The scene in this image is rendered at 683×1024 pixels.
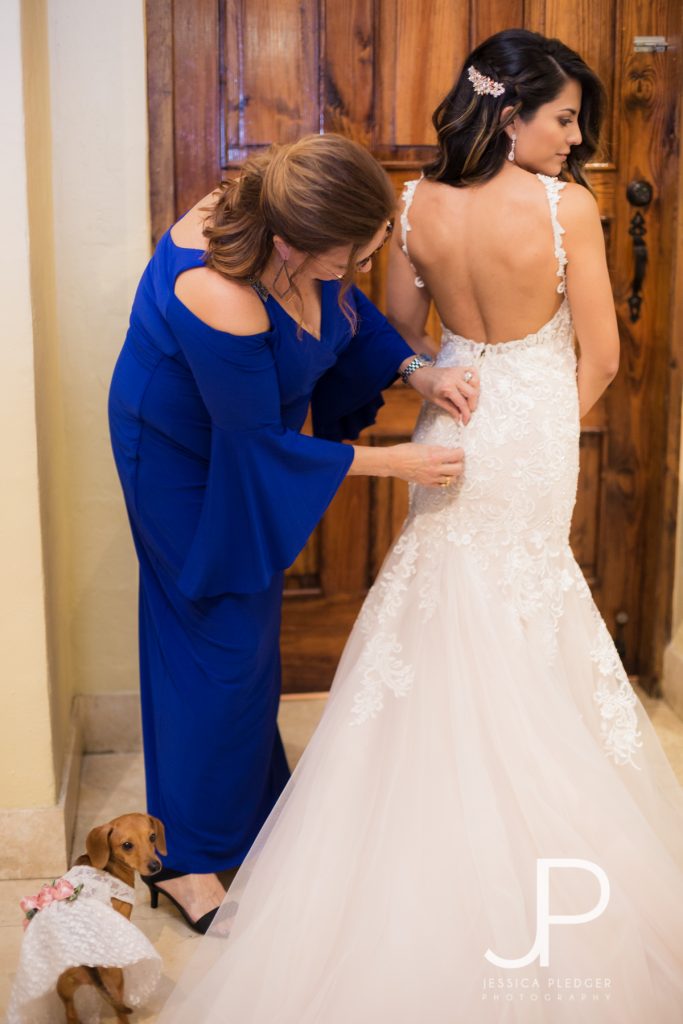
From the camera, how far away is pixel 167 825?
251 centimetres

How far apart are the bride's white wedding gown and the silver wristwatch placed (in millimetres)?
99

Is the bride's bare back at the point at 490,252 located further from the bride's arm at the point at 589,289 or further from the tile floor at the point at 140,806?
the tile floor at the point at 140,806

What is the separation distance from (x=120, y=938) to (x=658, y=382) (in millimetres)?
2275

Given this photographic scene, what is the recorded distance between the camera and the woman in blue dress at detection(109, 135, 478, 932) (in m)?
1.94

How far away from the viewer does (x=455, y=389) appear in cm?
222

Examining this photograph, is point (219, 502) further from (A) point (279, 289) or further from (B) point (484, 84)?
(B) point (484, 84)

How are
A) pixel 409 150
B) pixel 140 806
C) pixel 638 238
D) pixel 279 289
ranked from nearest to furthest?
pixel 279 289 < pixel 140 806 < pixel 409 150 < pixel 638 238

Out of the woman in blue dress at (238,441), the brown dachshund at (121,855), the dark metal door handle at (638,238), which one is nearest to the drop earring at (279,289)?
the woman in blue dress at (238,441)


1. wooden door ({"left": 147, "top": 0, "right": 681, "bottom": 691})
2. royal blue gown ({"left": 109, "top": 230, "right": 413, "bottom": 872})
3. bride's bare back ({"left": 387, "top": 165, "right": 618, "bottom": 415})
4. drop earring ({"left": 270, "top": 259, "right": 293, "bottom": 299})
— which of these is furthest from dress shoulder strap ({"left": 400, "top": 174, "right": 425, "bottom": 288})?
wooden door ({"left": 147, "top": 0, "right": 681, "bottom": 691})

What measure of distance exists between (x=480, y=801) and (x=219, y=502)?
723mm

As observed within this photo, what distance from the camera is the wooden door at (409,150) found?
3.10 meters

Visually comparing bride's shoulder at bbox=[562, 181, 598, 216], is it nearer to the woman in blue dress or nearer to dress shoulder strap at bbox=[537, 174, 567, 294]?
dress shoulder strap at bbox=[537, 174, 567, 294]

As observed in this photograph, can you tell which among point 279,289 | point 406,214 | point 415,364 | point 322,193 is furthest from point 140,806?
point 322,193

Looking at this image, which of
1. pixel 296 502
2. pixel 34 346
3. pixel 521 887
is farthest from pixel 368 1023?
pixel 34 346
